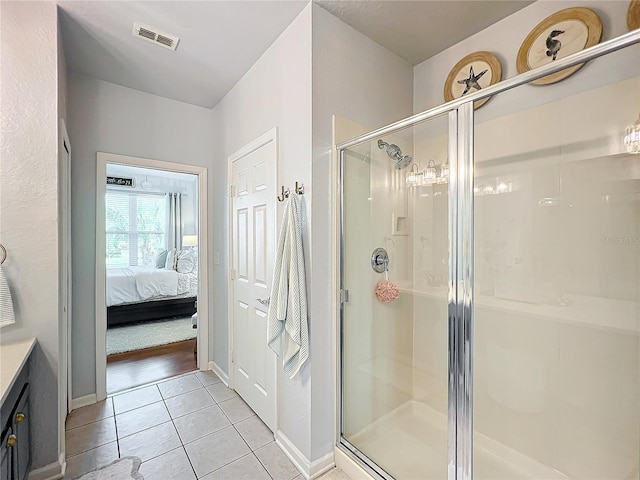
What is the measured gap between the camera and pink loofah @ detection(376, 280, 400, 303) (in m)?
2.04

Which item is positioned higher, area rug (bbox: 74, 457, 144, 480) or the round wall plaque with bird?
the round wall plaque with bird

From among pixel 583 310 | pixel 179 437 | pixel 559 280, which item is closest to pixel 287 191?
pixel 559 280

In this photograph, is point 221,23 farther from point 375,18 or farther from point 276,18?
point 375,18

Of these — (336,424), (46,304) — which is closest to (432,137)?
(336,424)

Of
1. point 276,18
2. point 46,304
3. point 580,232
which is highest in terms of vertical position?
point 276,18

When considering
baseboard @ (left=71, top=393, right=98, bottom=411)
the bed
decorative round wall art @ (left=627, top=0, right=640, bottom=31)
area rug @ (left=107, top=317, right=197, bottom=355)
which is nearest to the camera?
decorative round wall art @ (left=627, top=0, right=640, bottom=31)

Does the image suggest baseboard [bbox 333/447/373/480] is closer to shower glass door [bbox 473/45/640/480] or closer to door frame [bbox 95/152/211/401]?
shower glass door [bbox 473/45/640/480]

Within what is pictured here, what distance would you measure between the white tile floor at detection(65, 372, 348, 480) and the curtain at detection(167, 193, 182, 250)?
4.73m

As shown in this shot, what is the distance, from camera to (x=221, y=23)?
1.86m

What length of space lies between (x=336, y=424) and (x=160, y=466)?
3.56ft

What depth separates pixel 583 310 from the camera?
152 cm

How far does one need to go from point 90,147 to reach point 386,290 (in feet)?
8.82

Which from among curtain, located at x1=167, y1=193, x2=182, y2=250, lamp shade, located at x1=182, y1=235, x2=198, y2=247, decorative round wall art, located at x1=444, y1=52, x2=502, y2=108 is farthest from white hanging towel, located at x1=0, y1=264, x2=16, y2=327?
curtain, located at x1=167, y1=193, x2=182, y2=250

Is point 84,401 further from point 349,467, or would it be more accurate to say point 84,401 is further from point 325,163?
point 325,163
